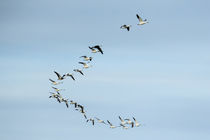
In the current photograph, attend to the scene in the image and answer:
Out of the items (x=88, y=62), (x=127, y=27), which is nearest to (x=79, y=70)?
(x=88, y=62)

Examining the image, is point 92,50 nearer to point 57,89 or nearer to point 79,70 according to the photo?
point 79,70

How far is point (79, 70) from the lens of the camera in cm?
15825

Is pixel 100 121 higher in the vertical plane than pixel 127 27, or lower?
lower

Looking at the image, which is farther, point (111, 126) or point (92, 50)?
point (111, 126)

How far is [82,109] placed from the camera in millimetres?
165125

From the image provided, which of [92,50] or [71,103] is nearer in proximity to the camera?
[92,50]

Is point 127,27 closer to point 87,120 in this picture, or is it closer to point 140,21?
point 140,21

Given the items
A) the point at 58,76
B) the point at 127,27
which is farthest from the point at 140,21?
the point at 58,76

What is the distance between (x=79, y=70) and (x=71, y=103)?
44.4 feet

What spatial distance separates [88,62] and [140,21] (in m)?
12.7

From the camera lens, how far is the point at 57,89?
16800 cm

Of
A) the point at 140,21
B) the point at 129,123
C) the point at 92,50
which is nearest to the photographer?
the point at 92,50

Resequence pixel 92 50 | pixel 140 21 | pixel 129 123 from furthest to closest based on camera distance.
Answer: pixel 129 123, pixel 140 21, pixel 92 50

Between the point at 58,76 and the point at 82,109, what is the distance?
26.6 ft
